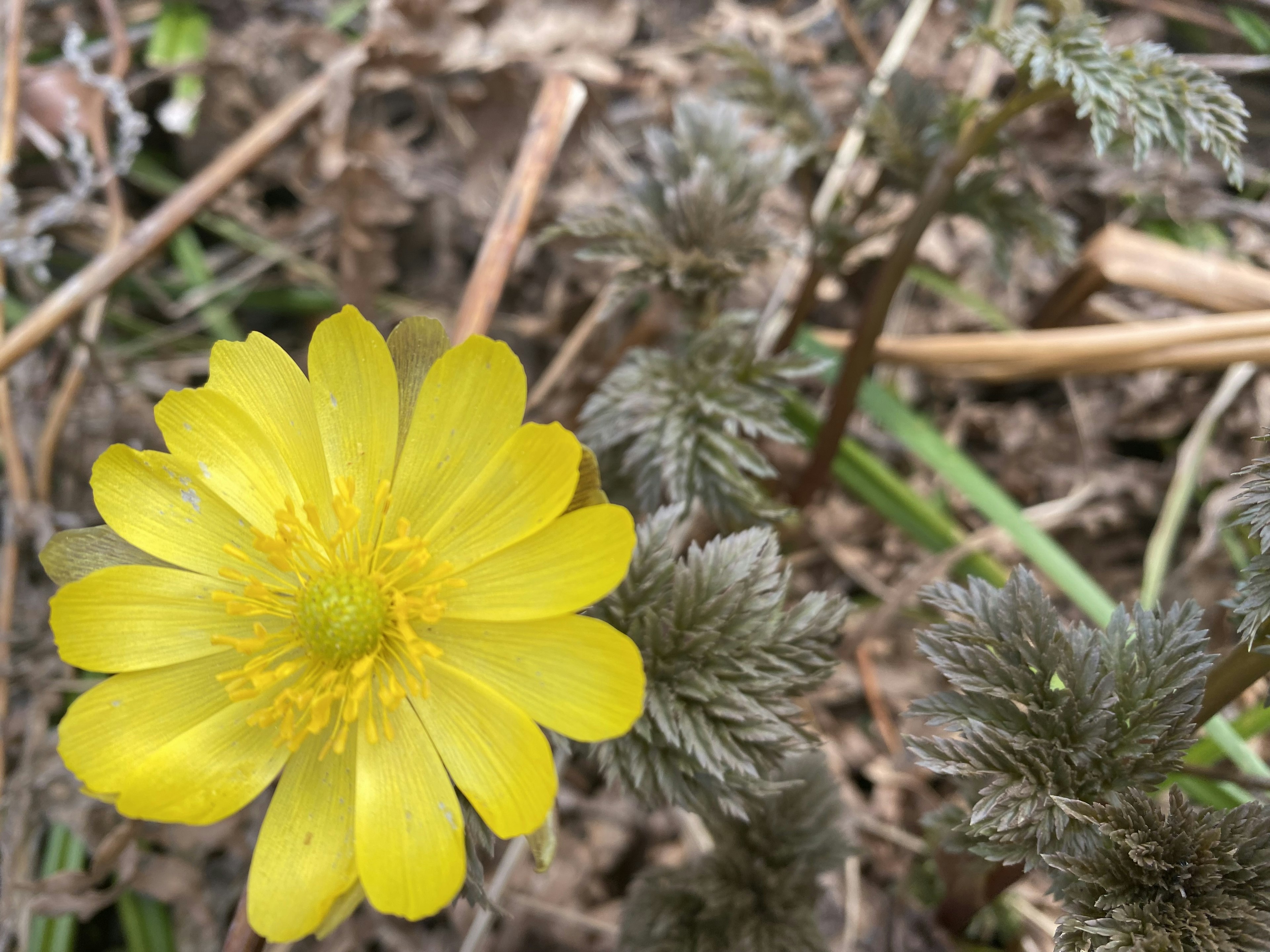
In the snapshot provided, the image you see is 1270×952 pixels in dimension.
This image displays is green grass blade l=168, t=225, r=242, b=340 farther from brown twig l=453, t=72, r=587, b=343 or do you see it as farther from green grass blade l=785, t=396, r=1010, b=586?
green grass blade l=785, t=396, r=1010, b=586

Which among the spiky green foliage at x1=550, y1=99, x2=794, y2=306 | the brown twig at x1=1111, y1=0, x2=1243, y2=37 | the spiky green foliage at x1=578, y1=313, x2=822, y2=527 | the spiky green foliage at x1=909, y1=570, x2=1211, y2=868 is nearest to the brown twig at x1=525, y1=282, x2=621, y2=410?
the spiky green foliage at x1=550, y1=99, x2=794, y2=306

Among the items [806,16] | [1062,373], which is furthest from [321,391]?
[806,16]

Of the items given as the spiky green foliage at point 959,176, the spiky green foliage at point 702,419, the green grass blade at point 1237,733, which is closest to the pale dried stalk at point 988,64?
the spiky green foliage at point 959,176

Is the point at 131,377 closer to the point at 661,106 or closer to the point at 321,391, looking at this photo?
the point at 321,391

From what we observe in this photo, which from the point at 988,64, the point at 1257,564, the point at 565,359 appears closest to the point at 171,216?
the point at 565,359

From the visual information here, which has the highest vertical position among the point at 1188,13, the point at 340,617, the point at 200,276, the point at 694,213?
the point at 1188,13

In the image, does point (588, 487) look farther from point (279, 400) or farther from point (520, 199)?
point (520, 199)

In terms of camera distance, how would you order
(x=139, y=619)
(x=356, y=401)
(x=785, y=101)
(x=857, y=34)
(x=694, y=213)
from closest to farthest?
(x=139, y=619) < (x=356, y=401) < (x=694, y=213) < (x=785, y=101) < (x=857, y=34)

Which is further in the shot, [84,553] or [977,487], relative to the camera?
[977,487]
